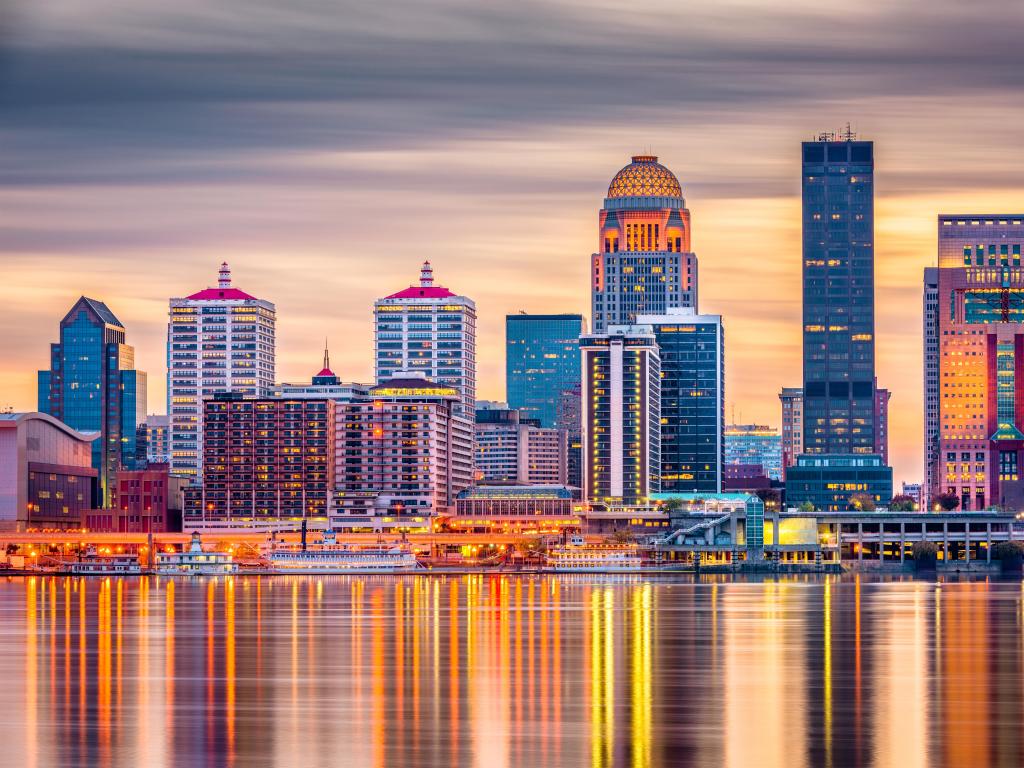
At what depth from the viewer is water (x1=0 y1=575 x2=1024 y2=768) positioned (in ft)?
213

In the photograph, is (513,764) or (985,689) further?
(985,689)

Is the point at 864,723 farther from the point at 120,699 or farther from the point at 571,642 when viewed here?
the point at 571,642

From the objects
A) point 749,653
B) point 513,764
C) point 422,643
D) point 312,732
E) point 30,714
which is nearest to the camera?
point 513,764

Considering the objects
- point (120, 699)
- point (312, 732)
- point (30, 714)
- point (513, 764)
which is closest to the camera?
point (513, 764)

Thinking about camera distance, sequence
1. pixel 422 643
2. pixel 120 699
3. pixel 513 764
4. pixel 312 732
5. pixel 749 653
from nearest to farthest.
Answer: pixel 513 764, pixel 312 732, pixel 120 699, pixel 749 653, pixel 422 643

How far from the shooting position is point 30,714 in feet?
249

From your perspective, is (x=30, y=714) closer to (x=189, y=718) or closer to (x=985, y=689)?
(x=189, y=718)

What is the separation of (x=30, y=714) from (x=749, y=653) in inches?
1609

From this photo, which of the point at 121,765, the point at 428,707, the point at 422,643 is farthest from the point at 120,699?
the point at 422,643

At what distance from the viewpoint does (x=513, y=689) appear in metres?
84.2

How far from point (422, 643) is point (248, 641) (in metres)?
9.89

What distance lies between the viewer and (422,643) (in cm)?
11162

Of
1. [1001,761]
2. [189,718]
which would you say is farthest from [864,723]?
[189,718]

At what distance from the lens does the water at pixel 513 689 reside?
65.1 meters
